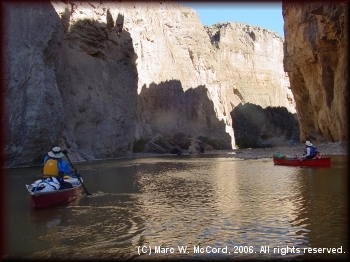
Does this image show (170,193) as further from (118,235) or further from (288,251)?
(288,251)

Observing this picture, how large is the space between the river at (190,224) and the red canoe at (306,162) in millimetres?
6137

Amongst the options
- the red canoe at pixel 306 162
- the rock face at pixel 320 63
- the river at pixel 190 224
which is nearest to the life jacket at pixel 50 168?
the river at pixel 190 224

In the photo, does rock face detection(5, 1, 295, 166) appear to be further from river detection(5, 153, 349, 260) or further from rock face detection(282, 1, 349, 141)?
rock face detection(282, 1, 349, 141)

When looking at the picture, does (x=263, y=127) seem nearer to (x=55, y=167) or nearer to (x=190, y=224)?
(x=55, y=167)

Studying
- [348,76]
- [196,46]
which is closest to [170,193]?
[348,76]

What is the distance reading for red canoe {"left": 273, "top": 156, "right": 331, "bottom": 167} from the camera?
20922 mm

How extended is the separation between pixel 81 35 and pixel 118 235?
39786mm

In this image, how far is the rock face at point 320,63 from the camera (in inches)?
1232

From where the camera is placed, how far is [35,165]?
30.0 meters

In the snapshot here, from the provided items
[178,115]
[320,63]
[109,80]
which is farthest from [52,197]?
[178,115]

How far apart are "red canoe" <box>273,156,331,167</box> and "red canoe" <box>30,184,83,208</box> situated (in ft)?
45.6

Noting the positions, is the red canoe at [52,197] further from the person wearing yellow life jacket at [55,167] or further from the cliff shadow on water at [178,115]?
the cliff shadow on water at [178,115]

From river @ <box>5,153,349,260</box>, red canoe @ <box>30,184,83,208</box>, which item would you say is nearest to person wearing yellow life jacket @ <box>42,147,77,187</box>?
red canoe @ <box>30,184,83,208</box>

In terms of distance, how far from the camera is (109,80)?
47.1m
